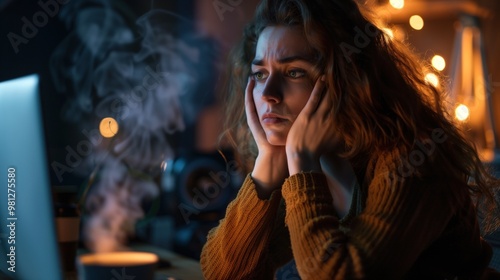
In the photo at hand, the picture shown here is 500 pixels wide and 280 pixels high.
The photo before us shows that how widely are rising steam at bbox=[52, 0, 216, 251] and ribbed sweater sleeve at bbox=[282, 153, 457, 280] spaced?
129 cm

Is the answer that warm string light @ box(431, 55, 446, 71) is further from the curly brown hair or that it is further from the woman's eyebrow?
the woman's eyebrow

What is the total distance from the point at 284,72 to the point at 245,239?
376 millimetres

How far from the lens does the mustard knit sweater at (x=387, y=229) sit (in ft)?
3.44

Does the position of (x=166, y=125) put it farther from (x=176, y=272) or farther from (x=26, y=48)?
(x=176, y=272)

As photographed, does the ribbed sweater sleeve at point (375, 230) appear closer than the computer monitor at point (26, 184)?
No

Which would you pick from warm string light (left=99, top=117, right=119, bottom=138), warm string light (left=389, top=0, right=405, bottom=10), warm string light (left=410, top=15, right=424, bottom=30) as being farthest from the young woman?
warm string light (left=410, top=15, right=424, bottom=30)

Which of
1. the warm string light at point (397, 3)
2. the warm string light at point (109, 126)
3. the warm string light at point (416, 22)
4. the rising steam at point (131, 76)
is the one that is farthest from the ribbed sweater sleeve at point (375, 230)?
the warm string light at point (416, 22)

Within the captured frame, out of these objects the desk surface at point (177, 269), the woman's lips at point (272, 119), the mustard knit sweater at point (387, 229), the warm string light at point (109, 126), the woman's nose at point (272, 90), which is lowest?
the desk surface at point (177, 269)

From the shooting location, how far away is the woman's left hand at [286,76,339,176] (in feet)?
4.06

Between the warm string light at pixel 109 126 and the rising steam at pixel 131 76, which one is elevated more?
the rising steam at pixel 131 76

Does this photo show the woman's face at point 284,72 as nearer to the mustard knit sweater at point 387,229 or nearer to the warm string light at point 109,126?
the mustard knit sweater at point 387,229

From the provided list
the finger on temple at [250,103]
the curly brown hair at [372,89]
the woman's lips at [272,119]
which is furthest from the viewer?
the finger on temple at [250,103]

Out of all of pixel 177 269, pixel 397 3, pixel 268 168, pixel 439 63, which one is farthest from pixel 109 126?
pixel 439 63

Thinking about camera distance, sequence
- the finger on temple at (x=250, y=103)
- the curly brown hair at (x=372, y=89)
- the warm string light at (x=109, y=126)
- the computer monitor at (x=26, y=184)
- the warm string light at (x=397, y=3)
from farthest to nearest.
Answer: the warm string light at (x=397, y=3), the warm string light at (x=109, y=126), the finger on temple at (x=250, y=103), the curly brown hair at (x=372, y=89), the computer monitor at (x=26, y=184)
